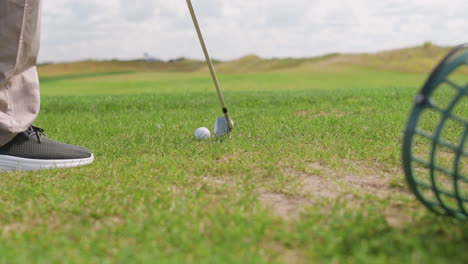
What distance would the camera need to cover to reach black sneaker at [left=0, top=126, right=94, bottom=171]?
3209mm

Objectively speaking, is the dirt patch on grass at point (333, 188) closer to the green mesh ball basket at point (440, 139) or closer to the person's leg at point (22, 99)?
the green mesh ball basket at point (440, 139)

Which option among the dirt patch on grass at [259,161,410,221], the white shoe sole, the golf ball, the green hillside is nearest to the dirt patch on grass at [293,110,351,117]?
the golf ball

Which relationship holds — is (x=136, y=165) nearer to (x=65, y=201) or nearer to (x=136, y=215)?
(x=65, y=201)

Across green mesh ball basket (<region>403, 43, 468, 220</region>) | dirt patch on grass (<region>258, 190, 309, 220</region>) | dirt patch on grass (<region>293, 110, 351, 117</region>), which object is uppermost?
green mesh ball basket (<region>403, 43, 468, 220</region>)

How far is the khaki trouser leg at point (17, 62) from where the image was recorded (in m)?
2.97

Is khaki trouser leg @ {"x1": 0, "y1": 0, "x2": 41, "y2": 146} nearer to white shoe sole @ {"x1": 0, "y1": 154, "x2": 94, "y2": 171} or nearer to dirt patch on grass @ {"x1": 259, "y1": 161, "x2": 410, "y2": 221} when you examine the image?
white shoe sole @ {"x1": 0, "y1": 154, "x2": 94, "y2": 171}

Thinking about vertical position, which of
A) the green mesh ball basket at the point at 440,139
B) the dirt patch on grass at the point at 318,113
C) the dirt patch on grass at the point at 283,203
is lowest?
the dirt patch on grass at the point at 283,203

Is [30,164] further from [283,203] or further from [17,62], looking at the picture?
[283,203]

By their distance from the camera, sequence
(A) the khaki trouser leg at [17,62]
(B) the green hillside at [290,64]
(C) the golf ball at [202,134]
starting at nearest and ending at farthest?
(A) the khaki trouser leg at [17,62] → (C) the golf ball at [202,134] → (B) the green hillside at [290,64]

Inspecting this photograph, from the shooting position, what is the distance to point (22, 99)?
127 inches

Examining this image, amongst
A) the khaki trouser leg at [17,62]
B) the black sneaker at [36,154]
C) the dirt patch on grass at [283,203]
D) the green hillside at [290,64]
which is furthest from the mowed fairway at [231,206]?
the green hillside at [290,64]

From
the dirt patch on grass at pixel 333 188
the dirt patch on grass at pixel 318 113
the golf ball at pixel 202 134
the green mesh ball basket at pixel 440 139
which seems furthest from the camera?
the dirt patch on grass at pixel 318 113

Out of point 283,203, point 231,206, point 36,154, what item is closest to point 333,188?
point 283,203

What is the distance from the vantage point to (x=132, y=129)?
5270mm
